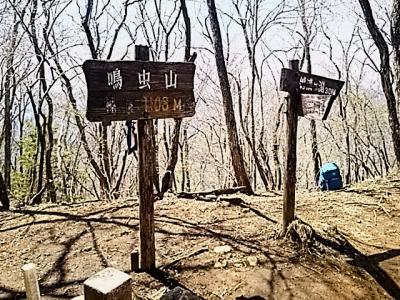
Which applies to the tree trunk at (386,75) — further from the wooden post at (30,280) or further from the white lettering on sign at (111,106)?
the wooden post at (30,280)

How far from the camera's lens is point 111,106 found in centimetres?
251

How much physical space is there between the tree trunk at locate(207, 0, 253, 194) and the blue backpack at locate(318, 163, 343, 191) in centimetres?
114

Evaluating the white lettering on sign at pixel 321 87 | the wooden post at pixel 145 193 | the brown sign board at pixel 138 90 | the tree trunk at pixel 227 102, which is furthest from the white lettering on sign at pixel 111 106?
the tree trunk at pixel 227 102

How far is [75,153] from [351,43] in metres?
9.35

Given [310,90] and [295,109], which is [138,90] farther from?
[310,90]

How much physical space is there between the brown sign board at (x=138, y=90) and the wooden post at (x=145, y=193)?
147 millimetres

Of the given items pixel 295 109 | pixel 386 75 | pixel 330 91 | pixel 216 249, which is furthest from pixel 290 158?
pixel 386 75

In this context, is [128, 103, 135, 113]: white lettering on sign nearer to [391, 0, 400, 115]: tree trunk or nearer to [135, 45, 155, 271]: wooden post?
[135, 45, 155, 271]: wooden post

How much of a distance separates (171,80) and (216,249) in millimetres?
1498

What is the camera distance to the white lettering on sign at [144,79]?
2621 mm

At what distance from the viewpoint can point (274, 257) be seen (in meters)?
3.06

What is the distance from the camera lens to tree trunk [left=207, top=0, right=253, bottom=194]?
523cm

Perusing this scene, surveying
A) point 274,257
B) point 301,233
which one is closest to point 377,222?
point 301,233

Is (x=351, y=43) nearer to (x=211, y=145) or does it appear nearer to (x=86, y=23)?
(x=211, y=145)
